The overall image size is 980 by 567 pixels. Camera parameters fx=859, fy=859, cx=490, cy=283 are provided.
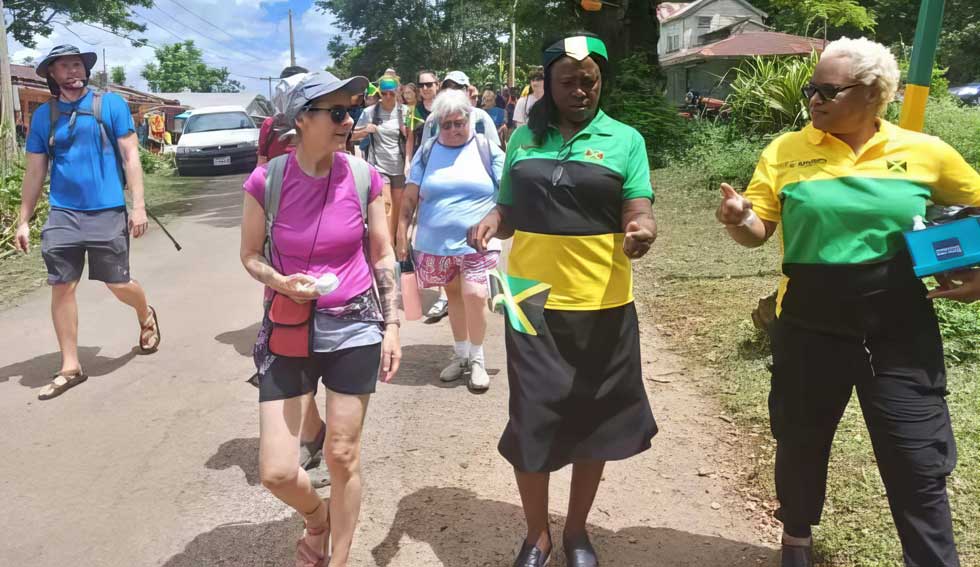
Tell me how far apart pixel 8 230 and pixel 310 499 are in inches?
351

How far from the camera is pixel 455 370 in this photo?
5668mm

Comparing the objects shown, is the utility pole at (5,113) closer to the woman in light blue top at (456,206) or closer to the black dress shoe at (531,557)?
the woman in light blue top at (456,206)

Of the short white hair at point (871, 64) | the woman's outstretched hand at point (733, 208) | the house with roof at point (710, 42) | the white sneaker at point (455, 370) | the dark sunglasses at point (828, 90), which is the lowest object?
the white sneaker at point (455, 370)

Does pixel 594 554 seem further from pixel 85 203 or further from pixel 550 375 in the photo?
Answer: pixel 85 203

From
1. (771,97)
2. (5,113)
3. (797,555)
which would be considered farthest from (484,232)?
(5,113)

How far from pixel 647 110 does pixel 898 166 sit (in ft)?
47.8

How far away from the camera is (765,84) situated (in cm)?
1321

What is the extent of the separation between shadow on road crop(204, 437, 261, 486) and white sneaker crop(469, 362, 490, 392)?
141 cm

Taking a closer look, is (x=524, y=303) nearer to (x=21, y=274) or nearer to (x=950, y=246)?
(x=950, y=246)

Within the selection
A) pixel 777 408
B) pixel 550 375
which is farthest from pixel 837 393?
pixel 550 375

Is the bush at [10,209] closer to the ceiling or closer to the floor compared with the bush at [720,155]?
closer to the floor

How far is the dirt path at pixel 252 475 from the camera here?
139 inches

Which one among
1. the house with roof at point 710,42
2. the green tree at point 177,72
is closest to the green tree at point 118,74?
the green tree at point 177,72

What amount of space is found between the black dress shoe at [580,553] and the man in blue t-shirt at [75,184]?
3.61 metres
